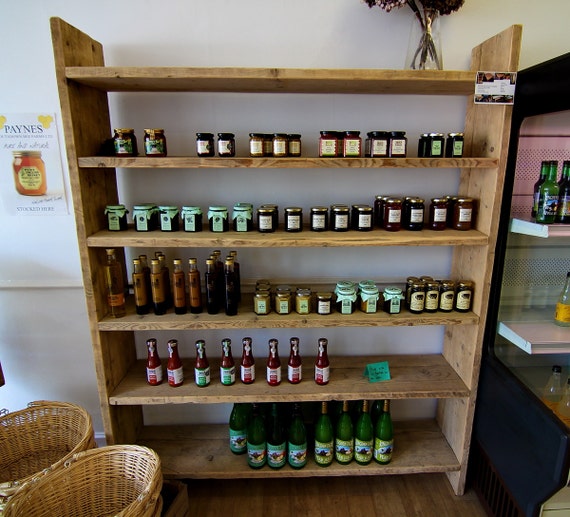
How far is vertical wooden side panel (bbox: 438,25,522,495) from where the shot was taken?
1432 millimetres

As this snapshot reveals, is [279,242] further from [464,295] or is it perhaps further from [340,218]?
[464,295]

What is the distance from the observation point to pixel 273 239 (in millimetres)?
1462

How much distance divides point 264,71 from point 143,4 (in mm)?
690

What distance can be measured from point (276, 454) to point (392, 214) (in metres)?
1.14

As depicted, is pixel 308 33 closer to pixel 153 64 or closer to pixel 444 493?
pixel 153 64

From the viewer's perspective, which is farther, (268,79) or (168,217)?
(168,217)

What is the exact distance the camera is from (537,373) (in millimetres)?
1696

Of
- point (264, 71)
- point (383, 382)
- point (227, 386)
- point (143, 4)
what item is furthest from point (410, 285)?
point (143, 4)

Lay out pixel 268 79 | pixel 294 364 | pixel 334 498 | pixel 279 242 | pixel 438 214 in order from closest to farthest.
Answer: pixel 268 79 < pixel 279 242 < pixel 438 214 < pixel 294 364 < pixel 334 498

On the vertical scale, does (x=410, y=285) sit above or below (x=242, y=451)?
above

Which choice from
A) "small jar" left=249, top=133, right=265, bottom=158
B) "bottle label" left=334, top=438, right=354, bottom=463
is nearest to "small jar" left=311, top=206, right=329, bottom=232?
"small jar" left=249, top=133, right=265, bottom=158

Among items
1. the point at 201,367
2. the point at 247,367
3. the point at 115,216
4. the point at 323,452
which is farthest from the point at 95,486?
the point at 115,216

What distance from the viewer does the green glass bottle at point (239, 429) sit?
1809 mm

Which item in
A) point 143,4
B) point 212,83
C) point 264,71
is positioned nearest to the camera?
point 264,71
